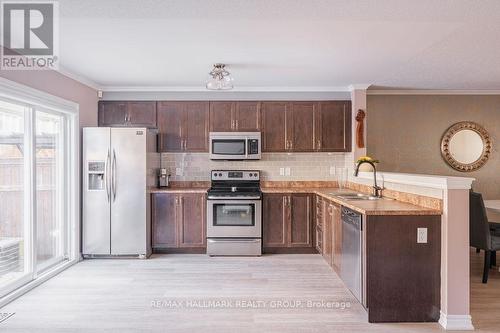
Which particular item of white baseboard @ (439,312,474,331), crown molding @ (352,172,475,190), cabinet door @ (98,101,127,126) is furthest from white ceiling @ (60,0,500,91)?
white baseboard @ (439,312,474,331)

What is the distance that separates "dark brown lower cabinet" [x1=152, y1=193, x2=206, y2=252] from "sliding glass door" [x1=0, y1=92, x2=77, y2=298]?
1.16 meters

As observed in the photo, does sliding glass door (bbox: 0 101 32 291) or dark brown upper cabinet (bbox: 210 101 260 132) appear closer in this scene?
sliding glass door (bbox: 0 101 32 291)

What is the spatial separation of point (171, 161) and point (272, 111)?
1.74m

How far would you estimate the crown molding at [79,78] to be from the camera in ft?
13.7

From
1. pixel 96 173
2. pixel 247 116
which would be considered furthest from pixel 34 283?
pixel 247 116

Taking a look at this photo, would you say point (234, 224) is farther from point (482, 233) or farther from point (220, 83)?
point (482, 233)

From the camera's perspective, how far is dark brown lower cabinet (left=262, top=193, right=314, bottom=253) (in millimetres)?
4926

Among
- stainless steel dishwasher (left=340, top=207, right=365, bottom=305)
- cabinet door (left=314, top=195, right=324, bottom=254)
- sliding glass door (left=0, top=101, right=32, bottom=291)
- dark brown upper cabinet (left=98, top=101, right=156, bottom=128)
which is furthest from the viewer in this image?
dark brown upper cabinet (left=98, top=101, right=156, bottom=128)

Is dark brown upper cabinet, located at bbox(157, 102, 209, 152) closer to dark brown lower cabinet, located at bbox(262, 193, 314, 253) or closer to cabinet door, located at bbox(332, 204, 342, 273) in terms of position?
dark brown lower cabinet, located at bbox(262, 193, 314, 253)

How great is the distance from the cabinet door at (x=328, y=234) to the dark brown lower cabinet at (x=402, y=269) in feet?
3.76

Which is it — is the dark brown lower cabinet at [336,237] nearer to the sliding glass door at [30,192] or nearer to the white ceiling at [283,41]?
the white ceiling at [283,41]

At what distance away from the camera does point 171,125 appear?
17.1 feet

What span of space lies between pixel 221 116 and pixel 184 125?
56cm

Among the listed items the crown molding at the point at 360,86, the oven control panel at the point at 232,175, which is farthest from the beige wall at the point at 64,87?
the crown molding at the point at 360,86
